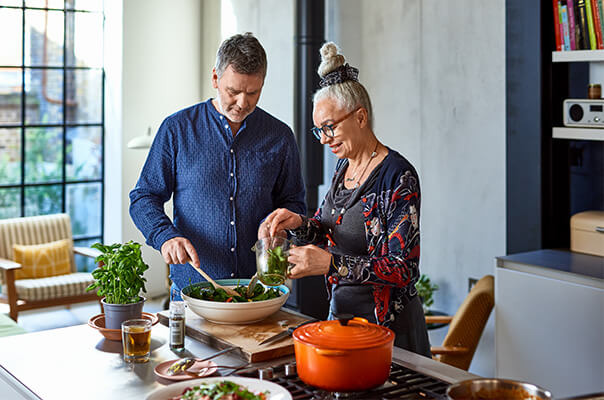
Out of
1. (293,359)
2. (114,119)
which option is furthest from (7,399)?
(114,119)

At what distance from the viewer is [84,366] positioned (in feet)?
6.00

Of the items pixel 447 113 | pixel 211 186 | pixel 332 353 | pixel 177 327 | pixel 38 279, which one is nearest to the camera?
pixel 332 353

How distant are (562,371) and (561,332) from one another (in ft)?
0.56

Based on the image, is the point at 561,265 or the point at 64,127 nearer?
the point at 561,265

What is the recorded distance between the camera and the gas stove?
1.57 meters

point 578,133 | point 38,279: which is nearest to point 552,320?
point 578,133

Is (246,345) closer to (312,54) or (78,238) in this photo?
(312,54)

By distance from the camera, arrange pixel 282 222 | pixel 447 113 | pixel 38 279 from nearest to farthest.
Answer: pixel 282 222 < pixel 447 113 < pixel 38 279

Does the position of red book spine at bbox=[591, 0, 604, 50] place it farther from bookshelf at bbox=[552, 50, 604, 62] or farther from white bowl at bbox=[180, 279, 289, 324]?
white bowl at bbox=[180, 279, 289, 324]

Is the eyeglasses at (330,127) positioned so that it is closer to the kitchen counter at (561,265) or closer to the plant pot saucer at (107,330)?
the plant pot saucer at (107,330)

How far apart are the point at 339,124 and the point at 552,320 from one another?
1575 mm

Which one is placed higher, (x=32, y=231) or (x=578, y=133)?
(x=578, y=133)

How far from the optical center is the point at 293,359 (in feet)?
6.08

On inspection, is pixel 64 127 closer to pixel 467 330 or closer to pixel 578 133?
pixel 467 330
